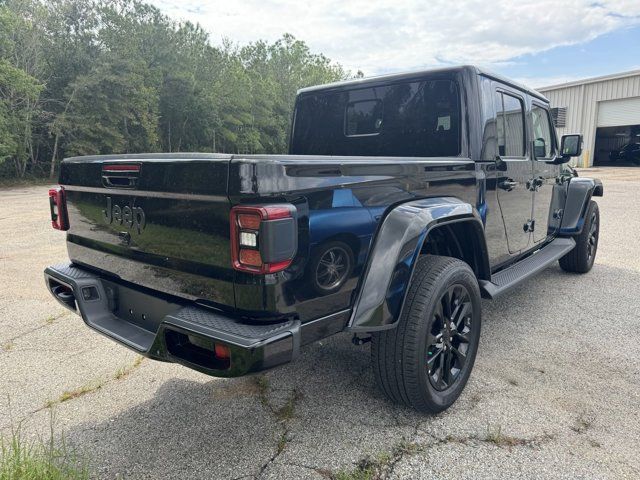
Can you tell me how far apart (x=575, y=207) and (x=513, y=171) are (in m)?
1.83

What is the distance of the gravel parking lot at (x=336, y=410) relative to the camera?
83.2 inches

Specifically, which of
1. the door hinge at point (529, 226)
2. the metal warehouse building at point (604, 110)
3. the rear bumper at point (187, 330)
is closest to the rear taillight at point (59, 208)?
the rear bumper at point (187, 330)

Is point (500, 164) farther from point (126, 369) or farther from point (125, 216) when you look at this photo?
point (126, 369)

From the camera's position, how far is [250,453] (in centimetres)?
219

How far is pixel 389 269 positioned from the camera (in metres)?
2.12

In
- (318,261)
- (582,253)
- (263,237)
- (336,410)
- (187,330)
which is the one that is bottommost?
(336,410)

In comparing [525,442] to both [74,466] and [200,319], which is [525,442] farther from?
[74,466]

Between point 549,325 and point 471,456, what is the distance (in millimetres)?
2022

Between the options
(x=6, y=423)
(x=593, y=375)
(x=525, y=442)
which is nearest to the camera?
(x=525, y=442)

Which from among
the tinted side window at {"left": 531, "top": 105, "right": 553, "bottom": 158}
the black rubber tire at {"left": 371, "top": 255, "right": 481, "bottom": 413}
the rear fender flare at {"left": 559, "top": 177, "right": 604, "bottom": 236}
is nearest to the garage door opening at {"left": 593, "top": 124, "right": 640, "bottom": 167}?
the rear fender flare at {"left": 559, "top": 177, "right": 604, "bottom": 236}

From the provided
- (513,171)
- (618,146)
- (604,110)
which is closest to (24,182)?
(513,171)

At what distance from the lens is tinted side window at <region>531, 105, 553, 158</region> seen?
4102mm

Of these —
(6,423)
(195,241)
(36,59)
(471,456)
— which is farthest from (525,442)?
(36,59)

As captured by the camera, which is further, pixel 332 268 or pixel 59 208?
pixel 59 208
